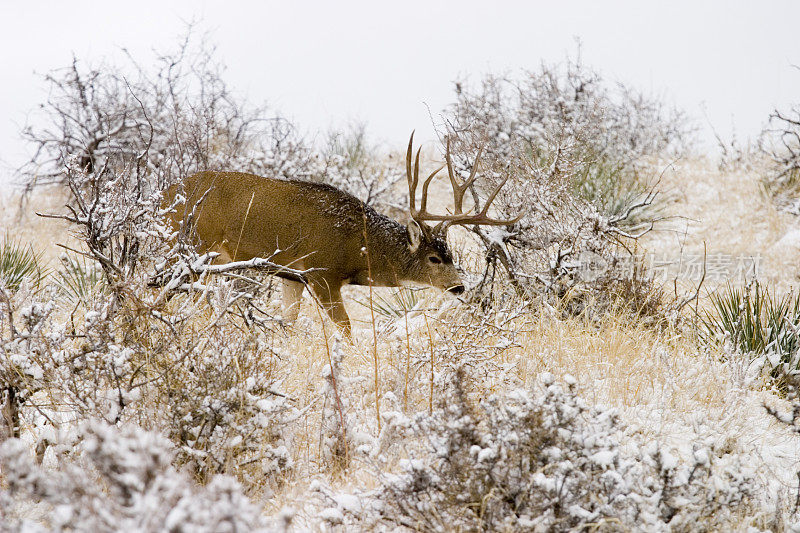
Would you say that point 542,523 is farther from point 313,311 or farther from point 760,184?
point 760,184

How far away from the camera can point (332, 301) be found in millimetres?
7172

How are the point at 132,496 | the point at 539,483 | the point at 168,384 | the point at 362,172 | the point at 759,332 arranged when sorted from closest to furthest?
the point at 132,496 < the point at 539,483 < the point at 168,384 < the point at 759,332 < the point at 362,172

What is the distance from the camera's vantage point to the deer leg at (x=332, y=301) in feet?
23.1

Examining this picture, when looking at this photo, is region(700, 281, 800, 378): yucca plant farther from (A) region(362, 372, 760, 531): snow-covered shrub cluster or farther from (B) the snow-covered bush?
(B) the snow-covered bush

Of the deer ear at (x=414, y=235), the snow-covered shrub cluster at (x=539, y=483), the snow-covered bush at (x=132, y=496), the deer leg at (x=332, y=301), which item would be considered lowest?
the snow-covered shrub cluster at (x=539, y=483)

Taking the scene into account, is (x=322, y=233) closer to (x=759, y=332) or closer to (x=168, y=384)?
(x=168, y=384)

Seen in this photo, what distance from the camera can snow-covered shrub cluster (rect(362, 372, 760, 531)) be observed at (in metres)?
2.95

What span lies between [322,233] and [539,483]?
449 cm

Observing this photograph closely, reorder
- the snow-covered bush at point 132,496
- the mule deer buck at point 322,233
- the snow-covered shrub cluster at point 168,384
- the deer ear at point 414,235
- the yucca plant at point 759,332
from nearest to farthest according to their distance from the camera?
the snow-covered bush at point 132,496, the snow-covered shrub cluster at point 168,384, the yucca plant at point 759,332, the mule deer buck at point 322,233, the deer ear at point 414,235

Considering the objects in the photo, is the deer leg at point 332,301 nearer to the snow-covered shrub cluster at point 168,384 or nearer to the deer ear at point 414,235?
the deer ear at point 414,235

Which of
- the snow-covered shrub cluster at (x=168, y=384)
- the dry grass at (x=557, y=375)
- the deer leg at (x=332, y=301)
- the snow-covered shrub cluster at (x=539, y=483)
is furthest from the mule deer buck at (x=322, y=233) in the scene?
the snow-covered shrub cluster at (x=539, y=483)

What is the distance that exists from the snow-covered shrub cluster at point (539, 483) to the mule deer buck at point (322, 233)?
371 cm

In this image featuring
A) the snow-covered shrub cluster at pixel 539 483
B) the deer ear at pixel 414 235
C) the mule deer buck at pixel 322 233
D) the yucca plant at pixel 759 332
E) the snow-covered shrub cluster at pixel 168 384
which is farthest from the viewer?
the deer ear at pixel 414 235

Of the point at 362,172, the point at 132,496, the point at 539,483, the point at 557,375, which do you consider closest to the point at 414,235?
the point at 557,375
